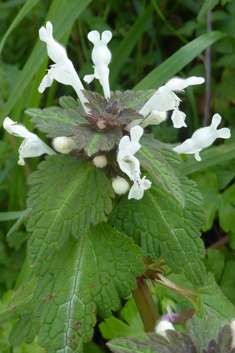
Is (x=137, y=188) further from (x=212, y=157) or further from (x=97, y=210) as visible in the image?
(x=212, y=157)

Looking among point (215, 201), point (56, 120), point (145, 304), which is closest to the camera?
point (56, 120)

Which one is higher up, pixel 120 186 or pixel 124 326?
pixel 120 186

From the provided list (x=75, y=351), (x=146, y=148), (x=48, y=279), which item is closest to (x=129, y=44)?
(x=146, y=148)

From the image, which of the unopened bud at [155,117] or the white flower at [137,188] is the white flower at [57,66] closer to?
the unopened bud at [155,117]

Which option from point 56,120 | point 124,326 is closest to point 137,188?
point 56,120

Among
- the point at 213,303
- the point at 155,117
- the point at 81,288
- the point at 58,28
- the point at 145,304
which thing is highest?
the point at 58,28

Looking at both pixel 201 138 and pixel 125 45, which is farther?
pixel 125 45

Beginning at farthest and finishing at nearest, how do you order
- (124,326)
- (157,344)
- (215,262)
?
(215,262)
(124,326)
(157,344)
